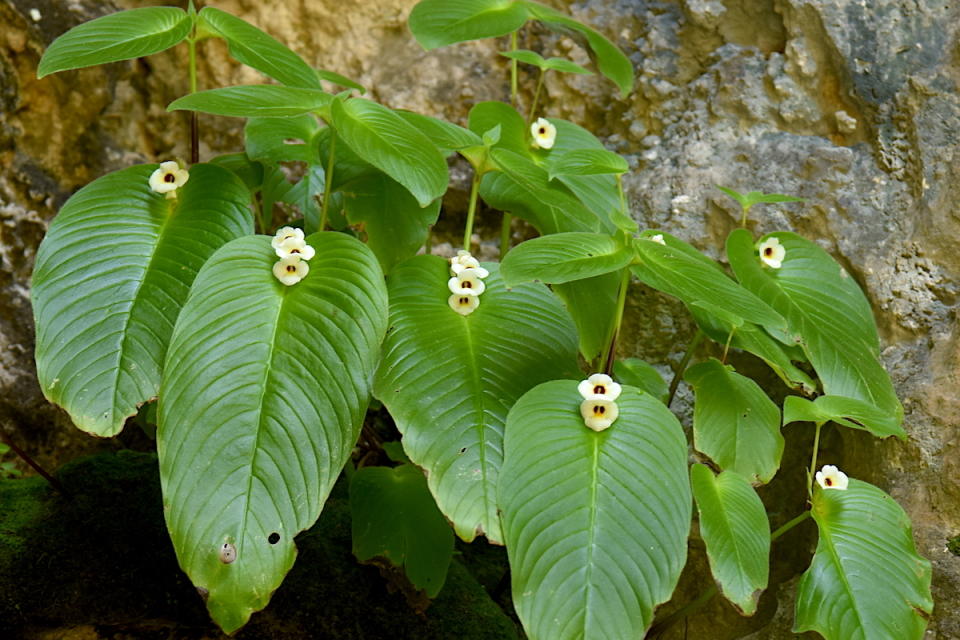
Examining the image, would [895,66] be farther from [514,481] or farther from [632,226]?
[514,481]

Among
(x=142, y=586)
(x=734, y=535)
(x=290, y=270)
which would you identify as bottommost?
(x=142, y=586)

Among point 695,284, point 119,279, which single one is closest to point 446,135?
point 695,284

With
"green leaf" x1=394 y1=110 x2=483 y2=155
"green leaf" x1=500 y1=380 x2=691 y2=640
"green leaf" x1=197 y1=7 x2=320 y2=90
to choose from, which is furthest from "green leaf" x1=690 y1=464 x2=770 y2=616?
"green leaf" x1=197 y1=7 x2=320 y2=90

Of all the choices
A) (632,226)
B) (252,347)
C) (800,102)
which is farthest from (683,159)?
(252,347)

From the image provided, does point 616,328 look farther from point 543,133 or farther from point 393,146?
point 543,133

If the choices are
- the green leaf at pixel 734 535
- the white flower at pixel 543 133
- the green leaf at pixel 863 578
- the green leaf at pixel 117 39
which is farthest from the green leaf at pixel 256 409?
the green leaf at pixel 863 578

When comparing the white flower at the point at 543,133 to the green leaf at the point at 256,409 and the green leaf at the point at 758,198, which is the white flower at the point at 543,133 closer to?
the green leaf at the point at 758,198
